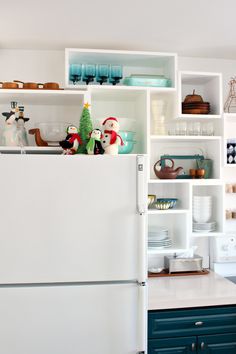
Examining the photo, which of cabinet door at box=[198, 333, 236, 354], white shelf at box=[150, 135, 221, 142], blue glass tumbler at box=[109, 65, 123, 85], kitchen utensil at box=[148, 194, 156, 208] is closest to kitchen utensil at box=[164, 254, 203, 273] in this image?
kitchen utensil at box=[148, 194, 156, 208]

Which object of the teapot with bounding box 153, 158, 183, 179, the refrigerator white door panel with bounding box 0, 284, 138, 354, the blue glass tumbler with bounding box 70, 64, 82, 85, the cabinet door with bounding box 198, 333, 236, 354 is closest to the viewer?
the refrigerator white door panel with bounding box 0, 284, 138, 354

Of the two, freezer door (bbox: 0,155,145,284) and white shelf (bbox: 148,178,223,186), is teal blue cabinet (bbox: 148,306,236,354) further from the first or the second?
white shelf (bbox: 148,178,223,186)

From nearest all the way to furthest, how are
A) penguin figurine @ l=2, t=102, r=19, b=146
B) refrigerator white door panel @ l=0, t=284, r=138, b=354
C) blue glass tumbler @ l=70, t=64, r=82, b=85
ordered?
refrigerator white door panel @ l=0, t=284, r=138, b=354 → penguin figurine @ l=2, t=102, r=19, b=146 → blue glass tumbler @ l=70, t=64, r=82, b=85

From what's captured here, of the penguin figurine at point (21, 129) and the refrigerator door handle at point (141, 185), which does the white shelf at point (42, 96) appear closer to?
the penguin figurine at point (21, 129)

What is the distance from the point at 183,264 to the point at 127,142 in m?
0.91

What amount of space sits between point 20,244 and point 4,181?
0.92ft

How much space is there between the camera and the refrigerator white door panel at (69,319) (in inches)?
67.8

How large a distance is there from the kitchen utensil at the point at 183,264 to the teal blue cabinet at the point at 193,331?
454 mm

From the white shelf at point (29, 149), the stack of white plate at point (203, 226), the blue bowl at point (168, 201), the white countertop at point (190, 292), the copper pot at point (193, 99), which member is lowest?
the white countertop at point (190, 292)

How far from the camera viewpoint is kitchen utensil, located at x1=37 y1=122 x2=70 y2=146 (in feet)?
7.73

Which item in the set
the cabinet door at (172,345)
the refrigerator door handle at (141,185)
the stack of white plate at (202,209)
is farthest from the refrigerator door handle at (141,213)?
the stack of white plate at (202,209)

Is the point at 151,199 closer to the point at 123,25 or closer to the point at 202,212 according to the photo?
the point at 202,212

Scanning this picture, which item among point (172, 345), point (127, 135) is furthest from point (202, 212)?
point (172, 345)

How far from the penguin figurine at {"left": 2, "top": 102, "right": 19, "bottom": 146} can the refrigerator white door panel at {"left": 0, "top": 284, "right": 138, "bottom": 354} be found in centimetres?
94
